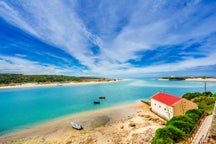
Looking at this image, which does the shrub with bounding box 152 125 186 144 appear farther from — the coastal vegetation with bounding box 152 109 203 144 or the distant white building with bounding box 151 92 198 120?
the distant white building with bounding box 151 92 198 120

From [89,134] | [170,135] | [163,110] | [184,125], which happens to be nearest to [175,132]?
[170,135]

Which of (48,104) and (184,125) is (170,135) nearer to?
(184,125)

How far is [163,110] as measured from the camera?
85.7 ft

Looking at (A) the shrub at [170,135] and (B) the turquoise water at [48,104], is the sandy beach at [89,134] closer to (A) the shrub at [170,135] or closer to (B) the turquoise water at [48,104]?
(A) the shrub at [170,135]

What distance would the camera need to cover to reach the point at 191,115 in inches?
701

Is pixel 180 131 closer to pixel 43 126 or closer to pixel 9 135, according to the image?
pixel 43 126

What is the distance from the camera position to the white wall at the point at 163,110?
916 inches

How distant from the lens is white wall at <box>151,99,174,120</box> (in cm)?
2327

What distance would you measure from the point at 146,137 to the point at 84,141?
24.7ft

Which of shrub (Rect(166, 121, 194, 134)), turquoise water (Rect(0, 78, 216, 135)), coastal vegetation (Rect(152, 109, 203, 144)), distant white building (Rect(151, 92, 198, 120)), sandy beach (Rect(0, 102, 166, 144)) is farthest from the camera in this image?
turquoise water (Rect(0, 78, 216, 135))

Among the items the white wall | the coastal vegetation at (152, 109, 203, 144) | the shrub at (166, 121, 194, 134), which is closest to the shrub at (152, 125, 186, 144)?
the coastal vegetation at (152, 109, 203, 144)

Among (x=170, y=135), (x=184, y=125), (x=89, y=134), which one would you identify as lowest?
(x=89, y=134)

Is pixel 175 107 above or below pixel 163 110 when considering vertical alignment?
above

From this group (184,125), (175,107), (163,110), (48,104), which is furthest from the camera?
(48,104)
